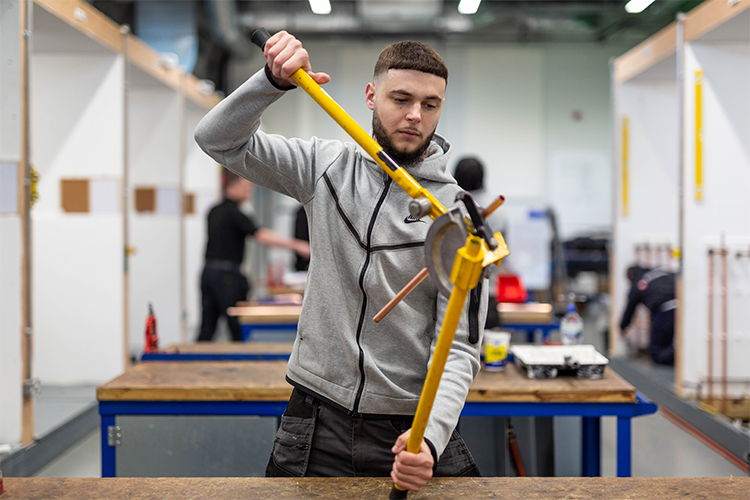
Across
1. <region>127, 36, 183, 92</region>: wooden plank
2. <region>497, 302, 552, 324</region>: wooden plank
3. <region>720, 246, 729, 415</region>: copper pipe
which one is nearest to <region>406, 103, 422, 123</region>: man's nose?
<region>497, 302, 552, 324</region>: wooden plank

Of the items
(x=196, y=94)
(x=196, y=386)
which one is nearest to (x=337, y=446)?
(x=196, y=386)

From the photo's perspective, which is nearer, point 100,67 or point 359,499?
point 359,499

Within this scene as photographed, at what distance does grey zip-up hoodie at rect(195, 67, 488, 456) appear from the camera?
1.18 m

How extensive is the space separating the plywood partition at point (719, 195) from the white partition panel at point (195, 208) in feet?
15.3

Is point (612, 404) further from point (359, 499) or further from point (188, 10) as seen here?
point (188, 10)

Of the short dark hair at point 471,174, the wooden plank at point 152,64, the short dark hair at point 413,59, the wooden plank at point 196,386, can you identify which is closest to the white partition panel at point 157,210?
the wooden plank at point 152,64

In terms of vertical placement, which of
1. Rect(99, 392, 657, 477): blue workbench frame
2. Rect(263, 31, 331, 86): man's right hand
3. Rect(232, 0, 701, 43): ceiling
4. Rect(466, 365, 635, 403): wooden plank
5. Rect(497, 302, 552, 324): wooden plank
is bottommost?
Rect(99, 392, 657, 477): blue workbench frame

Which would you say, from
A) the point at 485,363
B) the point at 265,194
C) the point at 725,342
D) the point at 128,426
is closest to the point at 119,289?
the point at 128,426

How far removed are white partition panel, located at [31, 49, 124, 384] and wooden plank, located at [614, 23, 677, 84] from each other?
3.56 meters

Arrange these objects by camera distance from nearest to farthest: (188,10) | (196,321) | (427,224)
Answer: (427,224)
(188,10)
(196,321)

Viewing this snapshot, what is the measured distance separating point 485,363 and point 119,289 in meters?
2.72

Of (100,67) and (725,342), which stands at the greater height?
(100,67)

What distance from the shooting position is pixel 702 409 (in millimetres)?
3504

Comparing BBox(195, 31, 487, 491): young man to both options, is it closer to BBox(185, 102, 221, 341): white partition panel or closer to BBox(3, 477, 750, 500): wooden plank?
BBox(3, 477, 750, 500): wooden plank
